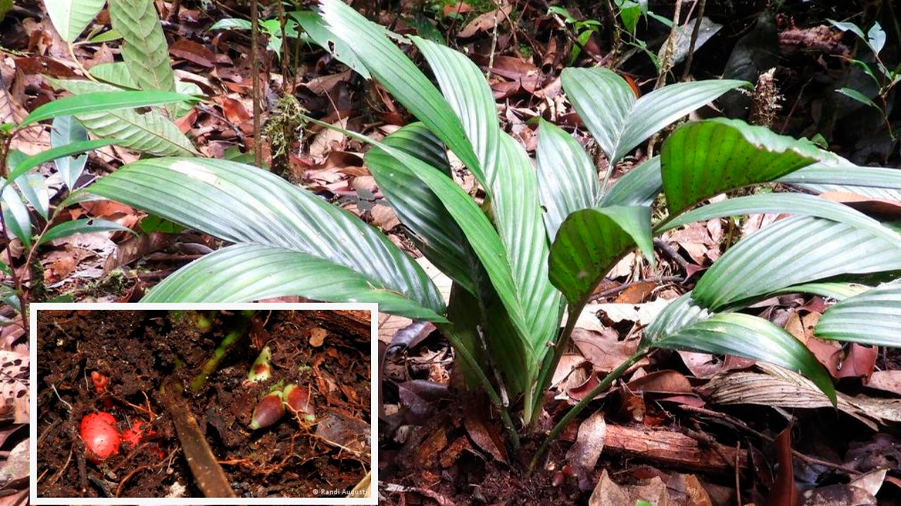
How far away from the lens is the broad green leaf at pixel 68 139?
3.73 feet

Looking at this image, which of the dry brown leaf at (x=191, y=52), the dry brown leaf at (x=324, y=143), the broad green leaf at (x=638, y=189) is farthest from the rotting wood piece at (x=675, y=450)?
the dry brown leaf at (x=191, y=52)

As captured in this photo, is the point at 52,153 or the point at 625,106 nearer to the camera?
the point at 52,153

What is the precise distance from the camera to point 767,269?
2.95 feet

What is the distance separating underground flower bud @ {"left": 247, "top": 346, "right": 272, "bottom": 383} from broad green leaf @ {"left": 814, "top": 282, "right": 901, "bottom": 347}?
2.17ft

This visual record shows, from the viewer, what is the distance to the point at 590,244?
710mm

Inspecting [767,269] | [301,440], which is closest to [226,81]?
[301,440]

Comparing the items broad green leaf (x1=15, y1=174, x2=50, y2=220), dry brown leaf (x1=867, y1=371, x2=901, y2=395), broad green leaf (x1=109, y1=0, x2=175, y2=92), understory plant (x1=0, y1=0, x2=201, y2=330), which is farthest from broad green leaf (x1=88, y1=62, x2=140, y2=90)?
dry brown leaf (x1=867, y1=371, x2=901, y2=395)

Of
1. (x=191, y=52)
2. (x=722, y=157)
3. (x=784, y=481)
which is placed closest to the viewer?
(x=722, y=157)

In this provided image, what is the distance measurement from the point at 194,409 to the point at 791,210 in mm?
735

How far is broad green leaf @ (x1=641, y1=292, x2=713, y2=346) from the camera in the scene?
0.92 meters

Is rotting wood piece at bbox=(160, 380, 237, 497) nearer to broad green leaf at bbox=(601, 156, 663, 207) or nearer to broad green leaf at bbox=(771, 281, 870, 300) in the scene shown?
broad green leaf at bbox=(601, 156, 663, 207)

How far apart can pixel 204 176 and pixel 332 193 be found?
93 centimetres

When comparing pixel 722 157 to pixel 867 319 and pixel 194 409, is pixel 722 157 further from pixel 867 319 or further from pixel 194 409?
pixel 194 409

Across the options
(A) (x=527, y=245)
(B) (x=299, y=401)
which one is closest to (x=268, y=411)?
(B) (x=299, y=401)
